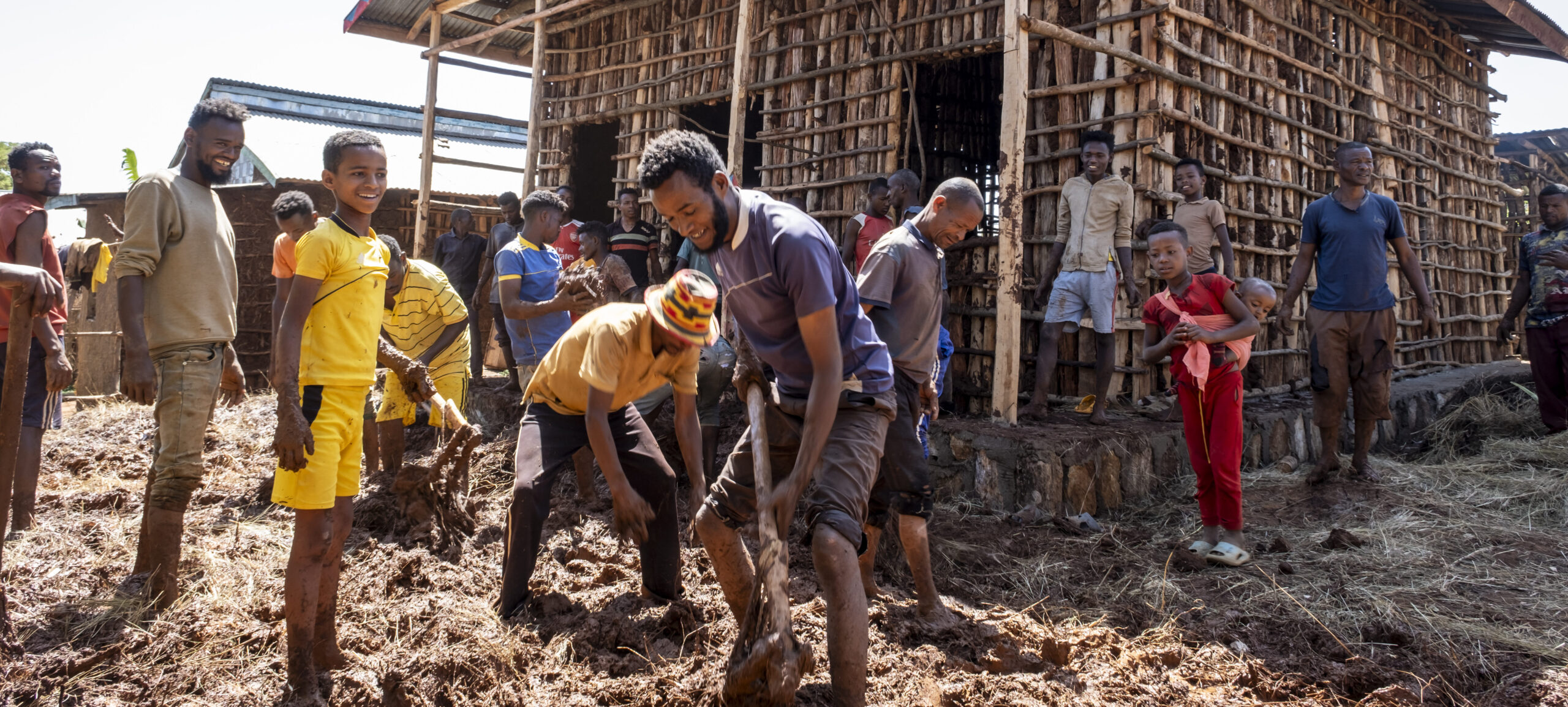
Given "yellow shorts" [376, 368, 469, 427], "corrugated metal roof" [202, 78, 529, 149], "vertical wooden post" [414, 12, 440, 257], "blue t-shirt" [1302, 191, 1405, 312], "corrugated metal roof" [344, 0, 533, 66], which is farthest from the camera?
"corrugated metal roof" [202, 78, 529, 149]

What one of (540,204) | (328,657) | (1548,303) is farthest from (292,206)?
(1548,303)

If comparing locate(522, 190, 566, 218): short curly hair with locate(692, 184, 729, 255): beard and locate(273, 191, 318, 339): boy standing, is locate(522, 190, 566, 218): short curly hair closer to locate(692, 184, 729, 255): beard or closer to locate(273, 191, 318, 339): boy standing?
locate(273, 191, 318, 339): boy standing

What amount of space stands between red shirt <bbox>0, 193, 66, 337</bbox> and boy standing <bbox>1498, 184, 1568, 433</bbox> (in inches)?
338

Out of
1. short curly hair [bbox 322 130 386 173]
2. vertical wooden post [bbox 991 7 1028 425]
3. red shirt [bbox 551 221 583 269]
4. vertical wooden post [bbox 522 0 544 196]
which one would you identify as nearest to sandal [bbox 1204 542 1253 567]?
vertical wooden post [bbox 991 7 1028 425]

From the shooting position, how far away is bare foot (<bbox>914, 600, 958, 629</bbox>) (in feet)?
11.1

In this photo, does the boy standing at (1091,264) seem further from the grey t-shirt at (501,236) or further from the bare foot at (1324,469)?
the grey t-shirt at (501,236)

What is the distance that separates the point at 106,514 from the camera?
4789 mm

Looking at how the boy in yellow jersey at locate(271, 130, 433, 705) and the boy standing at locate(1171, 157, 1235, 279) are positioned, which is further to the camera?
the boy standing at locate(1171, 157, 1235, 279)

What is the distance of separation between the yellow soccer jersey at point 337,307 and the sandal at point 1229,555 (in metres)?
3.64

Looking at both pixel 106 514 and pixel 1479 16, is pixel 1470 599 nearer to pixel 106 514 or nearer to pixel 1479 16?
pixel 106 514

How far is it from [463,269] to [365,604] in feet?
19.3

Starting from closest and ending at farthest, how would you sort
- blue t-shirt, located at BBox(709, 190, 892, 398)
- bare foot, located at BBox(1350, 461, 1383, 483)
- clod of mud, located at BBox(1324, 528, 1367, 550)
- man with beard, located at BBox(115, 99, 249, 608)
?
blue t-shirt, located at BBox(709, 190, 892, 398) < man with beard, located at BBox(115, 99, 249, 608) < clod of mud, located at BBox(1324, 528, 1367, 550) < bare foot, located at BBox(1350, 461, 1383, 483)

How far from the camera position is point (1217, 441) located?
13.4 ft

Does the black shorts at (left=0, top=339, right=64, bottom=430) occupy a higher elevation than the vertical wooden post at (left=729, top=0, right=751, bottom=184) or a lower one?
lower
